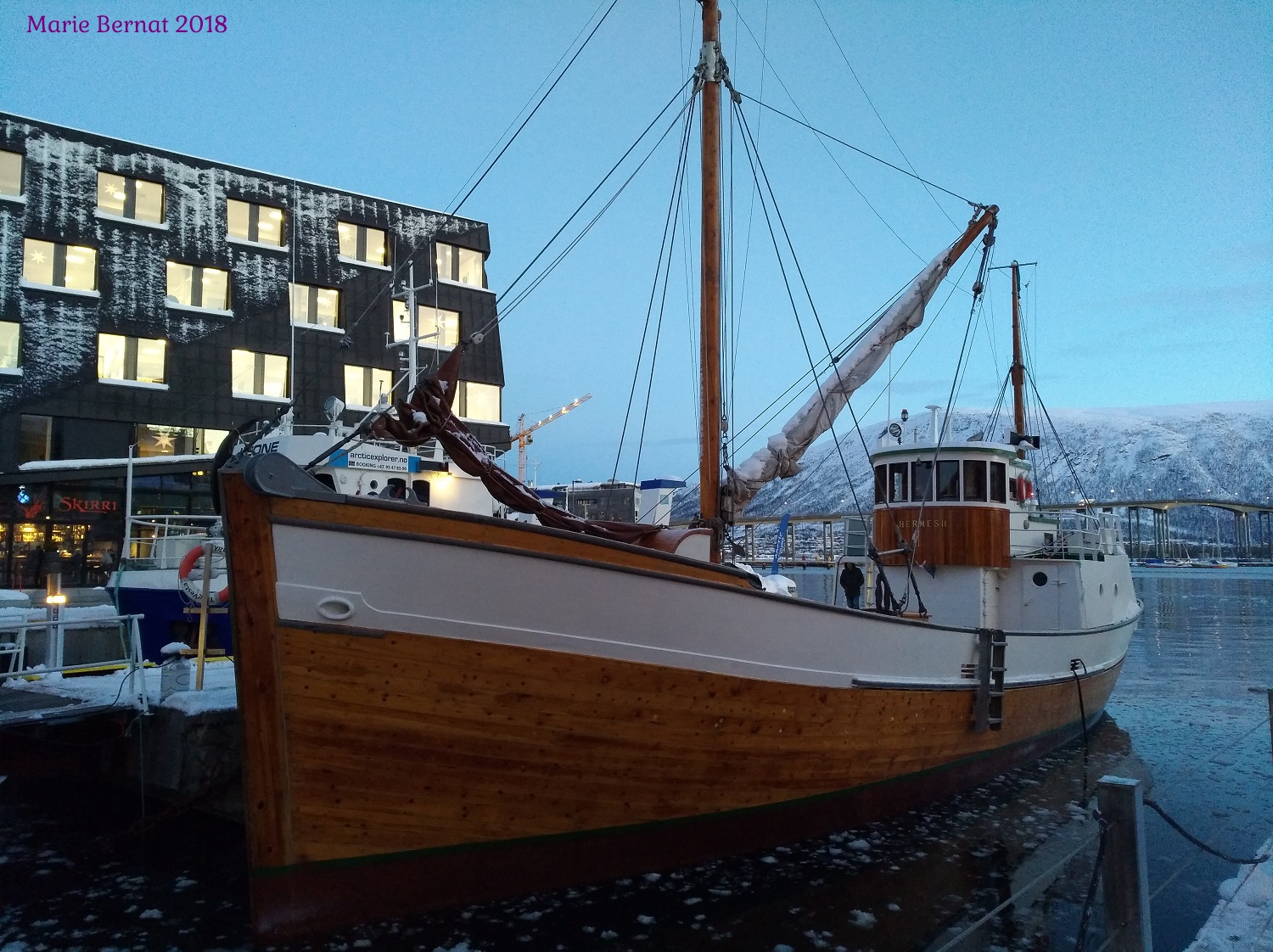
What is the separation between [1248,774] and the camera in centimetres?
1087

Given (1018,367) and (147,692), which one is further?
(1018,367)

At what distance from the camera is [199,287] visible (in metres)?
25.6

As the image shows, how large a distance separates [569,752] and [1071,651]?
8.45m

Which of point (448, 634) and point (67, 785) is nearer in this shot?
point (448, 634)

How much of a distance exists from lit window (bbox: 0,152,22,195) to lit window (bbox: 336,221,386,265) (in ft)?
27.7

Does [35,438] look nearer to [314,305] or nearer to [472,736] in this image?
[314,305]

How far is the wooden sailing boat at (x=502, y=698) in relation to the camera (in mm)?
5453

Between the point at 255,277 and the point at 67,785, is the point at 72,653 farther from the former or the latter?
the point at 255,277

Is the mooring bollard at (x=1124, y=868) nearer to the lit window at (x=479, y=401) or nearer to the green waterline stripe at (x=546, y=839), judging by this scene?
the green waterline stripe at (x=546, y=839)

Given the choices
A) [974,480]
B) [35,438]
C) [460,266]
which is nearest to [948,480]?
[974,480]

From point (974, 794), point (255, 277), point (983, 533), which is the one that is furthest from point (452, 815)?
point (255, 277)

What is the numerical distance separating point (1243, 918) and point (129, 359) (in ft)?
89.2

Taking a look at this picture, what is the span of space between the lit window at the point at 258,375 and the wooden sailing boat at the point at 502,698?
21.9m

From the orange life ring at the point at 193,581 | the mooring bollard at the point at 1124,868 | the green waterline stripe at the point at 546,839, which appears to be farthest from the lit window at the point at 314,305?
the mooring bollard at the point at 1124,868
